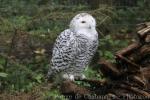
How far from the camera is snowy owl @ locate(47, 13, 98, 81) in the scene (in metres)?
5.37

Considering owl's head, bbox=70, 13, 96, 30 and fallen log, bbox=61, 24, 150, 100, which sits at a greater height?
owl's head, bbox=70, 13, 96, 30

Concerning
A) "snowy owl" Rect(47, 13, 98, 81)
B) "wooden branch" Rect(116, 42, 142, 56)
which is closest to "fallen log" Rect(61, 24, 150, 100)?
"wooden branch" Rect(116, 42, 142, 56)

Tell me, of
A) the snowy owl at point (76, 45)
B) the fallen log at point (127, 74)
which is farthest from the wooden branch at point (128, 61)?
the snowy owl at point (76, 45)

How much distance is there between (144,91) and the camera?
3410 mm

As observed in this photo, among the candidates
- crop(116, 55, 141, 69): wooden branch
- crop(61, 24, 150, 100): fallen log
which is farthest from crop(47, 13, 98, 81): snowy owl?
crop(116, 55, 141, 69): wooden branch

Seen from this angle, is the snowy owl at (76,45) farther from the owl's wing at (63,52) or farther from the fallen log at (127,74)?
the fallen log at (127,74)

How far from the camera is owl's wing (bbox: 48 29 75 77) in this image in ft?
17.6

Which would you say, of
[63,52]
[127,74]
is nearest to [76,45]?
[63,52]

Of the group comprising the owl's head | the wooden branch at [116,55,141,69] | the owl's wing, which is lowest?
the owl's wing

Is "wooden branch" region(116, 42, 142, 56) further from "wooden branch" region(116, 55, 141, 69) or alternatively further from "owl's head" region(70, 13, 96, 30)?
"owl's head" region(70, 13, 96, 30)

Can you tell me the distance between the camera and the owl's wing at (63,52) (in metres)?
5.38

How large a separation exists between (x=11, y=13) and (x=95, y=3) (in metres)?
1.47

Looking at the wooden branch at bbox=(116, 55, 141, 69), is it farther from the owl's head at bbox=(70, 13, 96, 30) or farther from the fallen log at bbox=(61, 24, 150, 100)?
the owl's head at bbox=(70, 13, 96, 30)

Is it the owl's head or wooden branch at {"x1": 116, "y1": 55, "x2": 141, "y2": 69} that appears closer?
wooden branch at {"x1": 116, "y1": 55, "x2": 141, "y2": 69}
